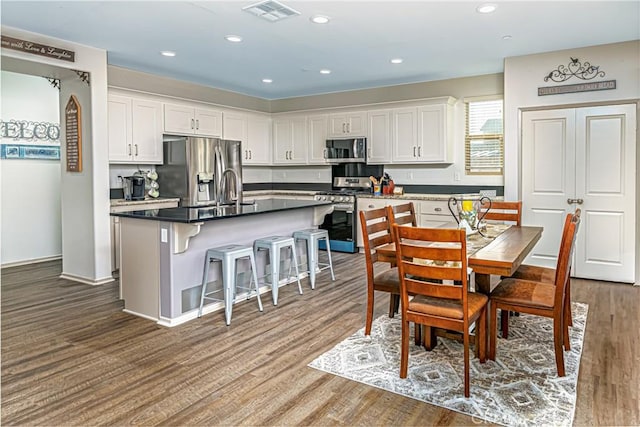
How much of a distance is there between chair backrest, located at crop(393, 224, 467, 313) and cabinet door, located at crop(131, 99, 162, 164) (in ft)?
14.1

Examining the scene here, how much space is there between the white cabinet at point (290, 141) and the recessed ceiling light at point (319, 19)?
3593mm

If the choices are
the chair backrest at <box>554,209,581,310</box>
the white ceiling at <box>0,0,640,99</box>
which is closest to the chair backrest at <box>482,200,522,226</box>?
the chair backrest at <box>554,209,581,310</box>

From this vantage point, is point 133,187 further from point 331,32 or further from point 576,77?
point 576,77

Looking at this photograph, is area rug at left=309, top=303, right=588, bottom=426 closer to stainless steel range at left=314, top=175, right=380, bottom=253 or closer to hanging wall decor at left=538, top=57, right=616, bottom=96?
hanging wall decor at left=538, top=57, right=616, bottom=96

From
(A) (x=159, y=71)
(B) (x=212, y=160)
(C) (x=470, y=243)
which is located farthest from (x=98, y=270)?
(C) (x=470, y=243)

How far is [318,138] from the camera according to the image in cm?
744

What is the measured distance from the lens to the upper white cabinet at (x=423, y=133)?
6.24 meters

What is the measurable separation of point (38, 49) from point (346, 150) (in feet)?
13.9

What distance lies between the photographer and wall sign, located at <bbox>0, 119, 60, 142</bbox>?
19.1ft

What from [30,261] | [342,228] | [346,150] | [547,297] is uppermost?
[346,150]

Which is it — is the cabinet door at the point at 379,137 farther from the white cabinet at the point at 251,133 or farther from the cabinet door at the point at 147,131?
the cabinet door at the point at 147,131

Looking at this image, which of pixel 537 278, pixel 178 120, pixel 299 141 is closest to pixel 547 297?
pixel 537 278

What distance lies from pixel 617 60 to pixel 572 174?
1.26 m

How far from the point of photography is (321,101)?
7.50m
